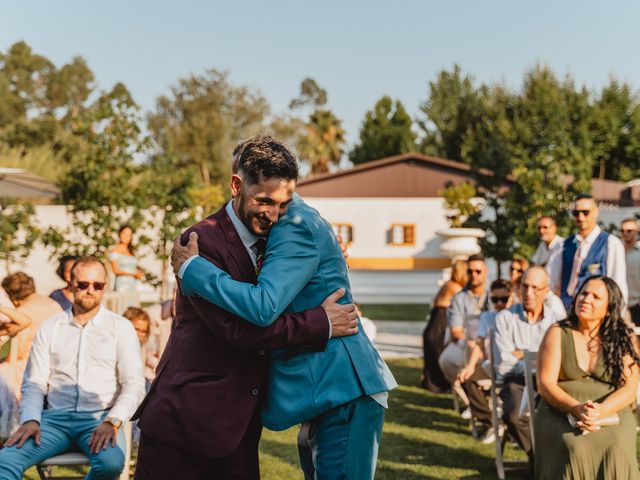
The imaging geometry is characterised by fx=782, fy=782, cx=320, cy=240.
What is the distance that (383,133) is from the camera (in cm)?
5597

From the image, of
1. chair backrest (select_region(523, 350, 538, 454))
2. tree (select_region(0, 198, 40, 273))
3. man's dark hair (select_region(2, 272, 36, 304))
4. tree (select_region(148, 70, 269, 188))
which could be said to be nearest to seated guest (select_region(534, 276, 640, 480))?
chair backrest (select_region(523, 350, 538, 454))

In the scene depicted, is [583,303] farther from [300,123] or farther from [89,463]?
[300,123]

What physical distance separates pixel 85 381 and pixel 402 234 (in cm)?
2683

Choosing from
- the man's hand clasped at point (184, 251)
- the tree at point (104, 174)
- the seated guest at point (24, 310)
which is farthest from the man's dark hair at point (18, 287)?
the tree at point (104, 174)

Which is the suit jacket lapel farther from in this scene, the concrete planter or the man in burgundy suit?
the concrete planter

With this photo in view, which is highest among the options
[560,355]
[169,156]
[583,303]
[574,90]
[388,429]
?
[574,90]

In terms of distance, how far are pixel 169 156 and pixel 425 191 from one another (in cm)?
2191

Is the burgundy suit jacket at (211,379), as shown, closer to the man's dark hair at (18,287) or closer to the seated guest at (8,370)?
the seated guest at (8,370)

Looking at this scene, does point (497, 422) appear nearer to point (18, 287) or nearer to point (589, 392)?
point (589, 392)

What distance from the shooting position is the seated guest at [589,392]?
468 centimetres

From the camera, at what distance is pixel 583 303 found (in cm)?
500

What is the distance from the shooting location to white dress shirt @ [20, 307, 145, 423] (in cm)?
466

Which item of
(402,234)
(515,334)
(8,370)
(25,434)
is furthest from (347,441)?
(402,234)

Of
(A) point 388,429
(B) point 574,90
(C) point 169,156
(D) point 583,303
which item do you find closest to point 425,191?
(B) point 574,90
